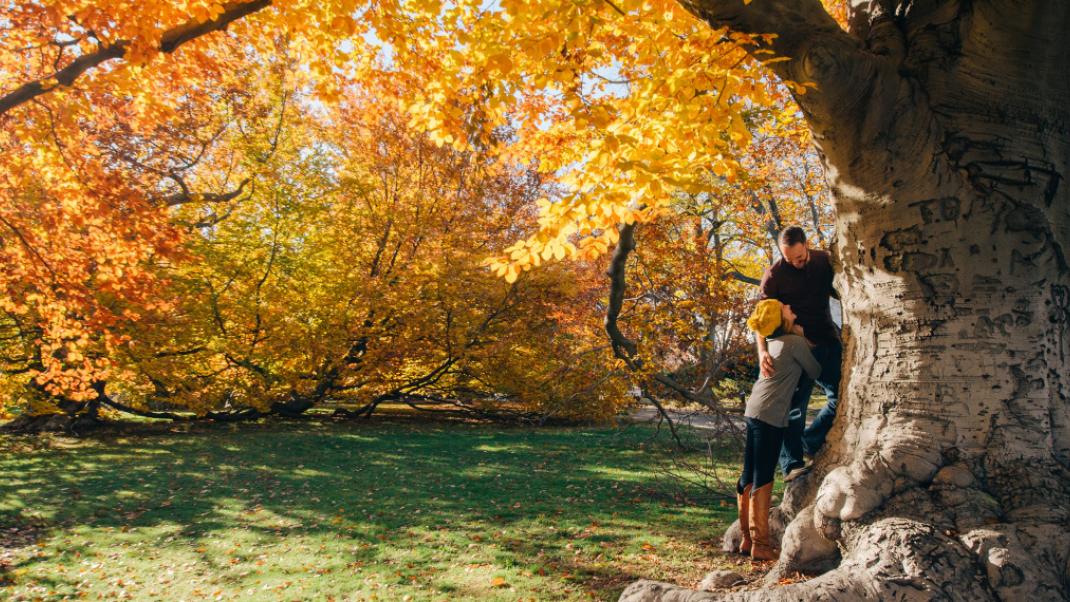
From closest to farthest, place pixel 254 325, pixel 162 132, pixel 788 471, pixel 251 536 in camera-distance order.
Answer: pixel 788 471 → pixel 251 536 → pixel 162 132 → pixel 254 325

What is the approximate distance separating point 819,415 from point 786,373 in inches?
25.4

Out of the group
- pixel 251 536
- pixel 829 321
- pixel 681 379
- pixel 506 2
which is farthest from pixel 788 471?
pixel 681 379

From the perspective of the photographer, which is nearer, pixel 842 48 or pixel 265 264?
pixel 842 48

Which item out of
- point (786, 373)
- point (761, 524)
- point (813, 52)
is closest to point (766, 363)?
point (786, 373)

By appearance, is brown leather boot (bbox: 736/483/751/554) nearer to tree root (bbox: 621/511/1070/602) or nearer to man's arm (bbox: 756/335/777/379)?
man's arm (bbox: 756/335/777/379)

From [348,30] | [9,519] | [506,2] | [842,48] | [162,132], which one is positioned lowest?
[9,519]

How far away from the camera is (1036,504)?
2.82 metres

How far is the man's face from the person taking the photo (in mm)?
4281

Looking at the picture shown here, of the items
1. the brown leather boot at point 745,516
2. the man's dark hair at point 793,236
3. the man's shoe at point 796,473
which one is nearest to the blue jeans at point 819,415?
the man's shoe at point 796,473

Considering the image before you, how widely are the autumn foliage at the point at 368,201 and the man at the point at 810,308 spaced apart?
0.79m

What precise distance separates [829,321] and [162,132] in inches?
540

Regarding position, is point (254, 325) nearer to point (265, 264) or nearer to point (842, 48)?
point (265, 264)

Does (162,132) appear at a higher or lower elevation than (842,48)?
higher

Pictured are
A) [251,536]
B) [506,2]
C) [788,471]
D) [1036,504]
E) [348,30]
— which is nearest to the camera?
[1036,504]
